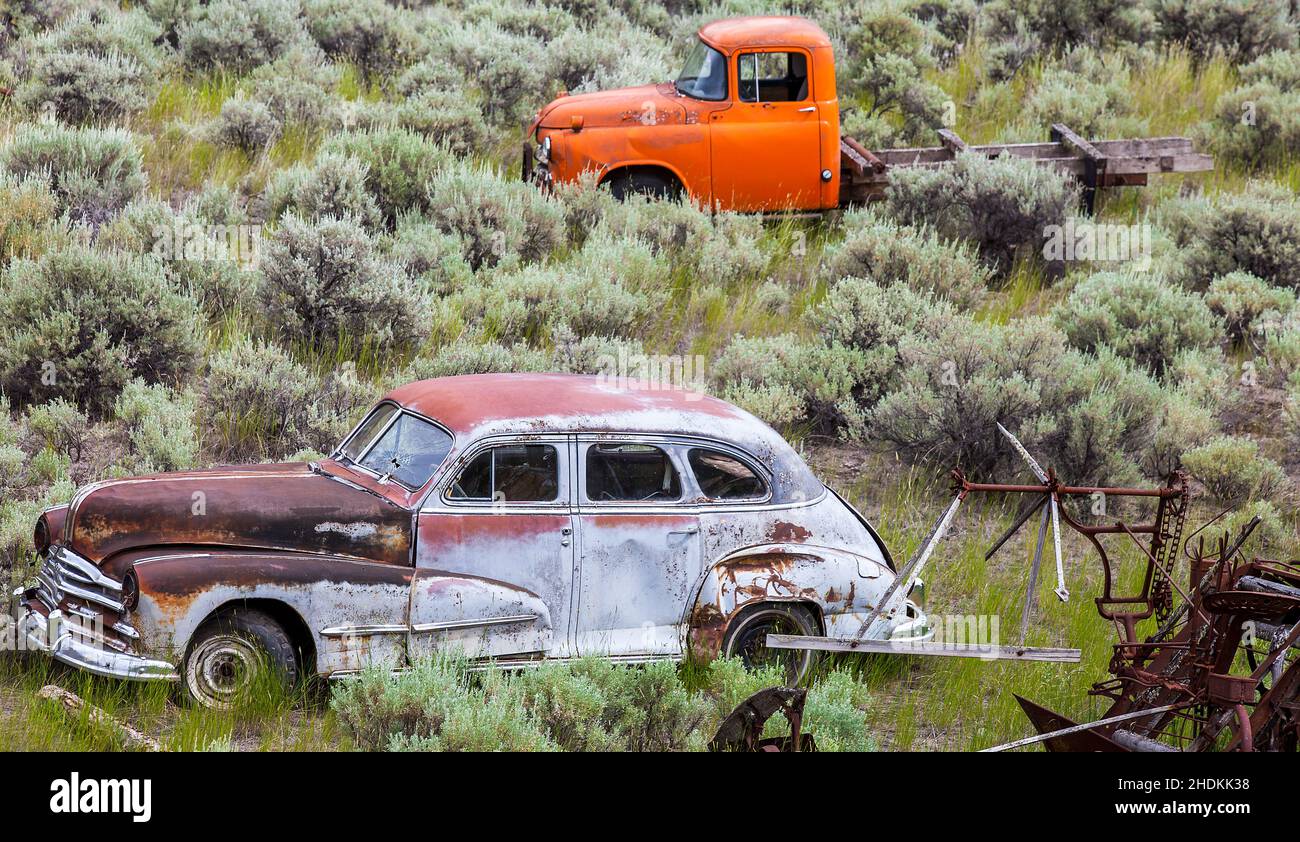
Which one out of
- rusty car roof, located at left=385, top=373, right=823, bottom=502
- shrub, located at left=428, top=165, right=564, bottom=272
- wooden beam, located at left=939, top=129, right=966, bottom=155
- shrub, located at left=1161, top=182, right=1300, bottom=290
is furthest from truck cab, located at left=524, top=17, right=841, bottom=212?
rusty car roof, located at left=385, top=373, right=823, bottom=502

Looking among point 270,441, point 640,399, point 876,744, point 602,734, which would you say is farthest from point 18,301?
point 876,744

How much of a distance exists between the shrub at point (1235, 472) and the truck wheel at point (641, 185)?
6148 millimetres

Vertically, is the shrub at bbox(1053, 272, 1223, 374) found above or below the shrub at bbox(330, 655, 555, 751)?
above

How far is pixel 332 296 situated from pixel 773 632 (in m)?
5.72

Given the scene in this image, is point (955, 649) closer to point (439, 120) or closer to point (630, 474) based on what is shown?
point (630, 474)

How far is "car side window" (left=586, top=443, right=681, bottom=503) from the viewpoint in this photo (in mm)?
7188

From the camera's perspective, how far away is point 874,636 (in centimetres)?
735

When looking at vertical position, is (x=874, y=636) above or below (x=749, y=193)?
below

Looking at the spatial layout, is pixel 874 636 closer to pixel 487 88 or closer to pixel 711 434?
pixel 711 434

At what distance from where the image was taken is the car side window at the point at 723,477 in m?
7.37

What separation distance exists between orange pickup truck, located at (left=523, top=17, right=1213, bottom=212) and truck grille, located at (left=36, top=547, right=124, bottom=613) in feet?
26.3

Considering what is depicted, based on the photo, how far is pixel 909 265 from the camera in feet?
43.1

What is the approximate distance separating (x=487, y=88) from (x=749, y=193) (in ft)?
15.6

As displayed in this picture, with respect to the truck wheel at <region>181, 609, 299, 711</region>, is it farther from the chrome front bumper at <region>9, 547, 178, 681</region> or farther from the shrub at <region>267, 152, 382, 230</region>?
the shrub at <region>267, 152, 382, 230</region>
